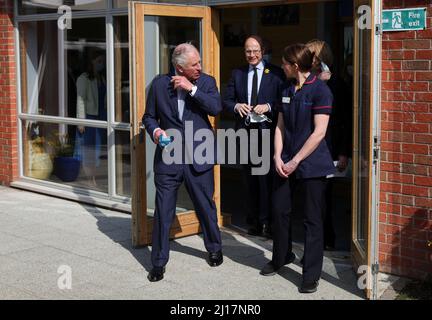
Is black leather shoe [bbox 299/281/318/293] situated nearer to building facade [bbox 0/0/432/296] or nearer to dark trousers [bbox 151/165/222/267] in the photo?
building facade [bbox 0/0/432/296]

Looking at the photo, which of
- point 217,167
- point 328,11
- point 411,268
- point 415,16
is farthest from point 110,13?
point 411,268

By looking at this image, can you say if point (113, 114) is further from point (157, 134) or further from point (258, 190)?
point (157, 134)

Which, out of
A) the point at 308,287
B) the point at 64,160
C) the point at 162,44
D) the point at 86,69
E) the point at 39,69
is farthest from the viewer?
the point at 39,69

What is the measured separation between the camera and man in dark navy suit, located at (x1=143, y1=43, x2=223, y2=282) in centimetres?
594

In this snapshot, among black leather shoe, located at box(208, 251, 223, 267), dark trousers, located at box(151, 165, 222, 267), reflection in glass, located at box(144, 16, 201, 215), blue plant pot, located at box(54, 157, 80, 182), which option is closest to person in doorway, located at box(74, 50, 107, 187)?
blue plant pot, located at box(54, 157, 80, 182)

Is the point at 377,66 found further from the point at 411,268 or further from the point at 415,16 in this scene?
the point at 411,268

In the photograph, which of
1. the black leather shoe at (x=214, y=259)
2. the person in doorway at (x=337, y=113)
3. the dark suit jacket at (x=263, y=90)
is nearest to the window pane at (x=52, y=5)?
the dark suit jacket at (x=263, y=90)

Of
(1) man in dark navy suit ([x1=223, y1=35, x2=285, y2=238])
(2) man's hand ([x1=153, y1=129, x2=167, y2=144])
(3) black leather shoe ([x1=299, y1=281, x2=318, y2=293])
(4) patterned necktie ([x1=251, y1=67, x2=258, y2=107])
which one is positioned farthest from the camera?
(4) patterned necktie ([x1=251, y1=67, x2=258, y2=107])

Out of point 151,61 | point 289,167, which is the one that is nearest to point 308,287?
point 289,167

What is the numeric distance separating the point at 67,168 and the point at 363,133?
16.3ft

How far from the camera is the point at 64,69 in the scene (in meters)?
9.57

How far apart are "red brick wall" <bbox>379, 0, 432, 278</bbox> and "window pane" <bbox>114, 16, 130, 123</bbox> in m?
3.63

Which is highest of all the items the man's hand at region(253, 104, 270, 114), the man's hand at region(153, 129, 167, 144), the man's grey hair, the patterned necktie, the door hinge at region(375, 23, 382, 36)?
the door hinge at region(375, 23, 382, 36)
